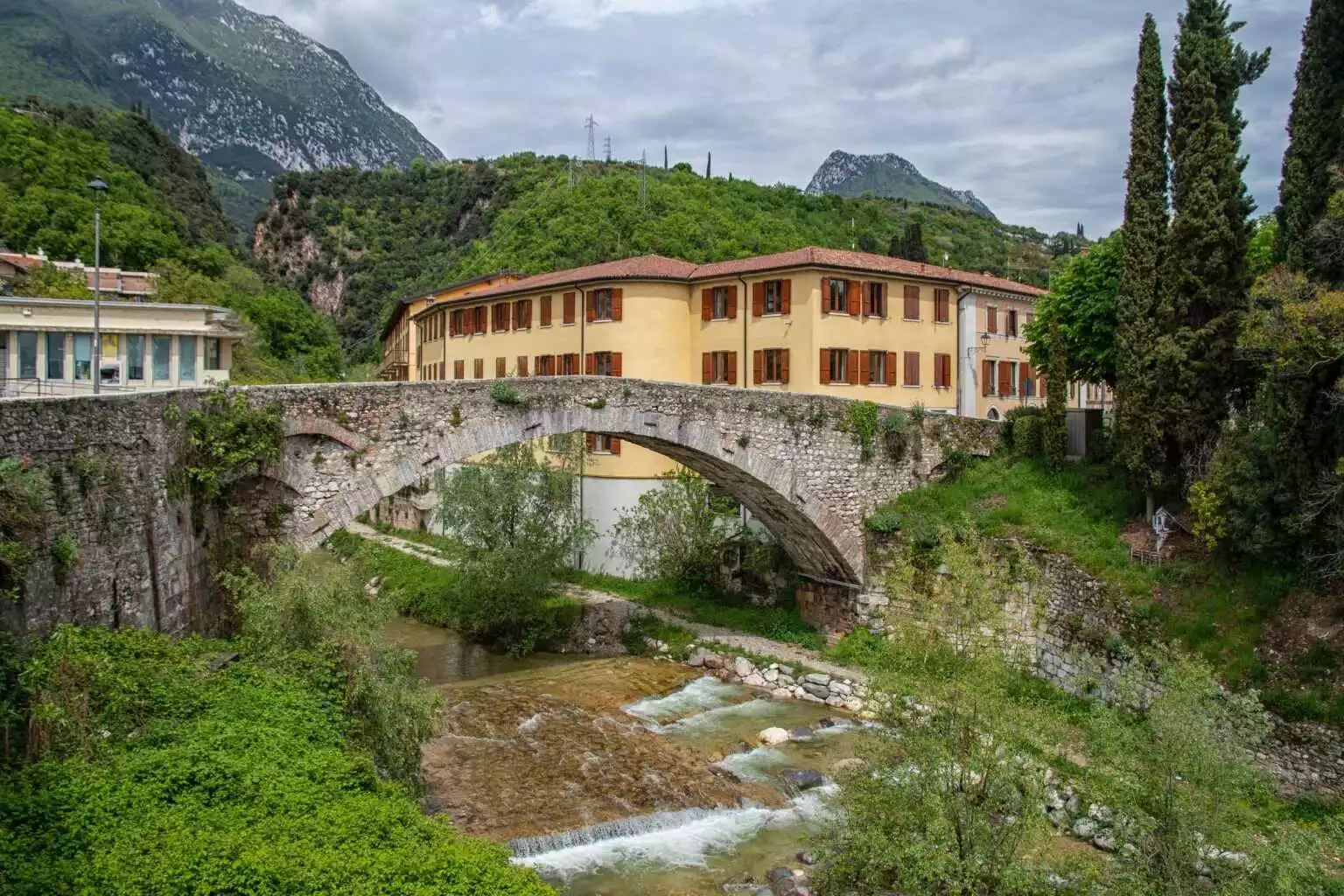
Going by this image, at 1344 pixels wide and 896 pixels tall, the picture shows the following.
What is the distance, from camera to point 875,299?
3216 cm

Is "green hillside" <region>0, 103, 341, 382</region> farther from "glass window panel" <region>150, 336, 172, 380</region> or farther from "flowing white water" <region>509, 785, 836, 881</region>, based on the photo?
"flowing white water" <region>509, 785, 836, 881</region>

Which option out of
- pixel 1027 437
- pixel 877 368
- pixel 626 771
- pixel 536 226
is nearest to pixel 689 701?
pixel 626 771

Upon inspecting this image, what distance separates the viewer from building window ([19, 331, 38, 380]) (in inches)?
994

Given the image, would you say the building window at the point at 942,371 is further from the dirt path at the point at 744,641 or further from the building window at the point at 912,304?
the dirt path at the point at 744,641

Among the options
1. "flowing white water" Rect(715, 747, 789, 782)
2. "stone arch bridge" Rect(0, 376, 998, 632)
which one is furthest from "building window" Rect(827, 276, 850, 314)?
"flowing white water" Rect(715, 747, 789, 782)

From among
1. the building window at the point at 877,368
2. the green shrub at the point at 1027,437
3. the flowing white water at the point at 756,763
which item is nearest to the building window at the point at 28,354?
the flowing white water at the point at 756,763

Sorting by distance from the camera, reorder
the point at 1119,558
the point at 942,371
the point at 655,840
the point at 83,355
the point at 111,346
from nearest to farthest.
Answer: the point at 655,840
the point at 1119,558
the point at 83,355
the point at 111,346
the point at 942,371

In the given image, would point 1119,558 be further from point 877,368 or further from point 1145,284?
point 877,368

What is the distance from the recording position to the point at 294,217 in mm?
103875

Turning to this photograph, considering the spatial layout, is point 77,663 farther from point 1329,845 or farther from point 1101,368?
point 1101,368

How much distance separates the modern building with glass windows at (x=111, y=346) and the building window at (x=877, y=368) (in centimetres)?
2046

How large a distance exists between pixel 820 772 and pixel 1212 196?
15009 millimetres

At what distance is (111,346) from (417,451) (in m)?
13.8

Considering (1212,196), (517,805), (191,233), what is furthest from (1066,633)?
(191,233)
